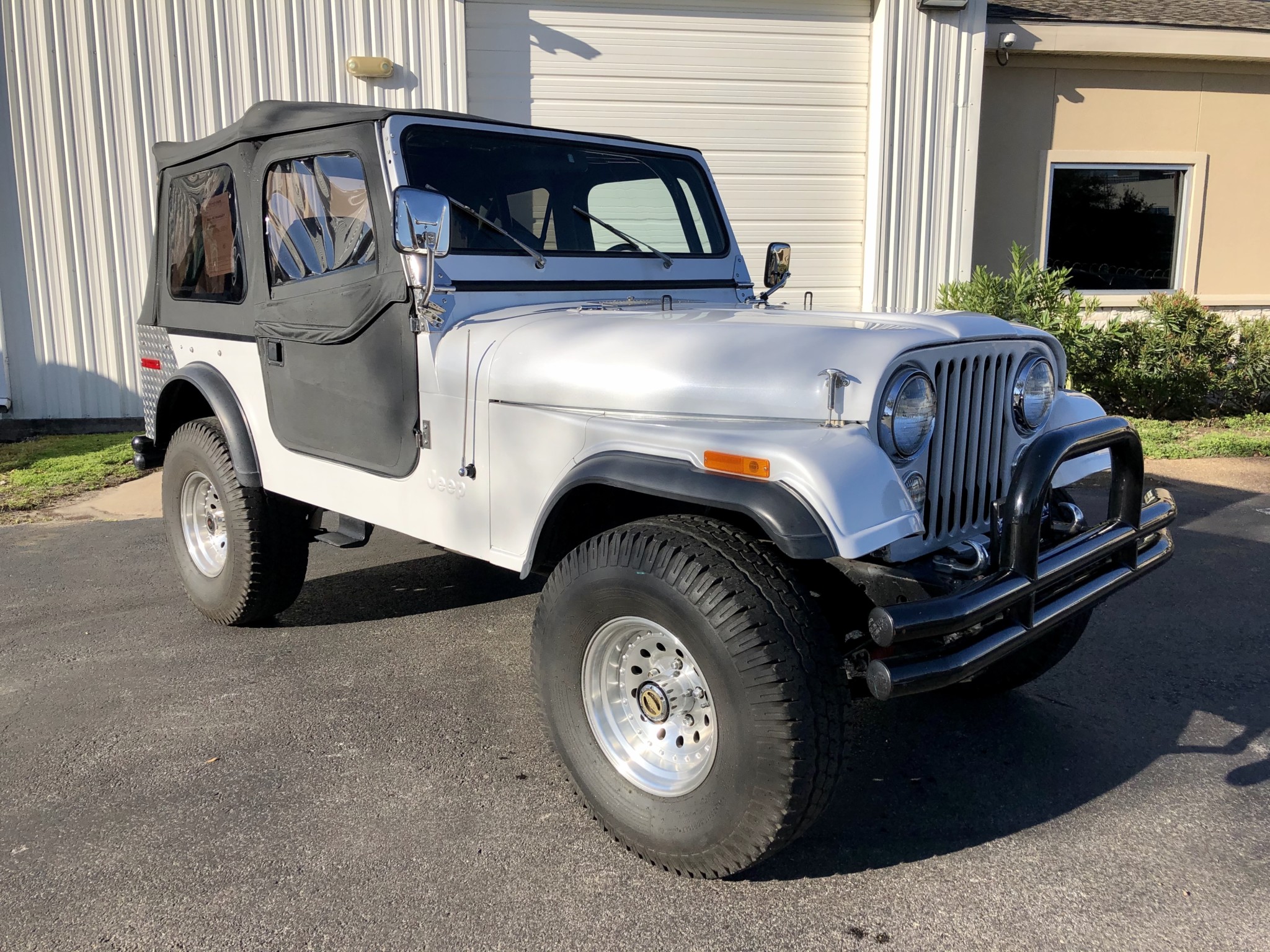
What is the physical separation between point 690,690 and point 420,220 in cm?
154

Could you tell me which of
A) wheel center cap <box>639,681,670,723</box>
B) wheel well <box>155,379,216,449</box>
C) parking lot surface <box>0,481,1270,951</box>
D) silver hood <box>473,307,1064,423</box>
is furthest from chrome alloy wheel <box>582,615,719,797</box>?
wheel well <box>155,379,216,449</box>

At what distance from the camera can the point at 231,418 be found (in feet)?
13.1

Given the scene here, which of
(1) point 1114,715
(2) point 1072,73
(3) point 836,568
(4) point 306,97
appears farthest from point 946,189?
(3) point 836,568

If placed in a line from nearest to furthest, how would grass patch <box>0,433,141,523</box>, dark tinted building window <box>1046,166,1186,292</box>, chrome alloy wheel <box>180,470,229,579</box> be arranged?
chrome alloy wheel <box>180,470,229,579</box> → grass patch <box>0,433,141,523</box> → dark tinted building window <box>1046,166,1186,292</box>

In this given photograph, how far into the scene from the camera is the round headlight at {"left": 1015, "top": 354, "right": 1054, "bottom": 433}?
9.43 ft

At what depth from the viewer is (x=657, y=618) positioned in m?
2.41

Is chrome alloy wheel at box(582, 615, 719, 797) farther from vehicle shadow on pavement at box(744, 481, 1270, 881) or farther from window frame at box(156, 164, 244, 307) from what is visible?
window frame at box(156, 164, 244, 307)

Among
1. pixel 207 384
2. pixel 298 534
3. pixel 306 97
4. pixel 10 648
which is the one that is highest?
pixel 306 97

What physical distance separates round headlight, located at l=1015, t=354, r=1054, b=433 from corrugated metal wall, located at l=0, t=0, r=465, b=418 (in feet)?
21.7

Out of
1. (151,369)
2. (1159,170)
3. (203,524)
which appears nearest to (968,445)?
(203,524)

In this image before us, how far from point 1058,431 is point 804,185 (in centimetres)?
712

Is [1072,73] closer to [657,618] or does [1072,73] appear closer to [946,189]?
[946,189]

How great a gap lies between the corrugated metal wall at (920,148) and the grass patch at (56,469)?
646 centimetres

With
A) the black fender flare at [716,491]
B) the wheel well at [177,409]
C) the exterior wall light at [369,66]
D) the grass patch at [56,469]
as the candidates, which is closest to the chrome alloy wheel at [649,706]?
the black fender flare at [716,491]
